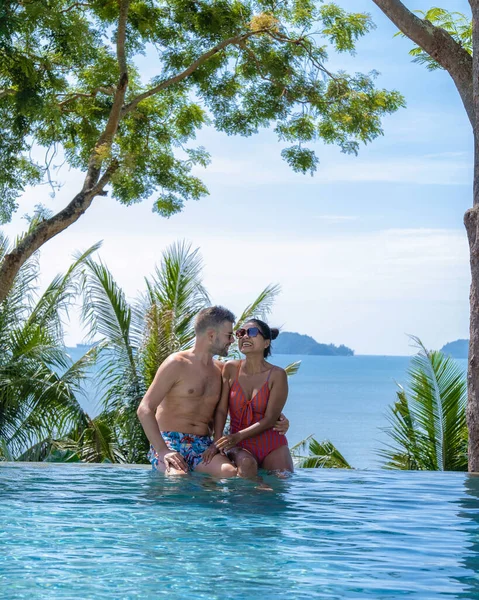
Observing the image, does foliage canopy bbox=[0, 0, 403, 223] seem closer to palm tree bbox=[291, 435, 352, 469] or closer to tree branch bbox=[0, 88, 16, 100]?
tree branch bbox=[0, 88, 16, 100]

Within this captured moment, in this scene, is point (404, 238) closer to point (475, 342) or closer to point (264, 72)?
point (264, 72)

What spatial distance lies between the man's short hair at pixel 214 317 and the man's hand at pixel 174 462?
0.99m

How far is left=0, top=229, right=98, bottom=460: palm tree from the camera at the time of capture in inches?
485

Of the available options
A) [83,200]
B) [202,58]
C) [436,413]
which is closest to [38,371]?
[83,200]

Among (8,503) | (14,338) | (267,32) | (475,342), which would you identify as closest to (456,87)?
(475,342)

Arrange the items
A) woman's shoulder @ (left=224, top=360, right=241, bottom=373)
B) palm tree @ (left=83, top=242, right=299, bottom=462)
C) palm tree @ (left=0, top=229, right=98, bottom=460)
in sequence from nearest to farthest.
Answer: woman's shoulder @ (left=224, top=360, right=241, bottom=373)
palm tree @ (left=0, top=229, right=98, bottom=460)
palm tree @ (left=83, top=242, right=299, bottom=462)

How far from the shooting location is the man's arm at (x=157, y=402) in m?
6.51

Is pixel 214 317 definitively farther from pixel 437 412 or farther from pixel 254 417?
pixel 437 412

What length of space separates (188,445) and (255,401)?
2.06ft

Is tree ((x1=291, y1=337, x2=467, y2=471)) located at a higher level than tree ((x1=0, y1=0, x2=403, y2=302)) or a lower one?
lower

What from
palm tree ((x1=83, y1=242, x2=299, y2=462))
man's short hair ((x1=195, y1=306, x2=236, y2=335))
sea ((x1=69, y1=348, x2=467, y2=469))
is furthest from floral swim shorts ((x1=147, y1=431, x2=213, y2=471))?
sea ((x1=69, y1=348, x2=467, y2=469))

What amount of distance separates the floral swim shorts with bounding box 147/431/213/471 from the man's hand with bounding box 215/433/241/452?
0.69ft

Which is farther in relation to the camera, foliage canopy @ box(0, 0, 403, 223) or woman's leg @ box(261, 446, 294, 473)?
foliage canopy @ box(0, 0, 403, 223)

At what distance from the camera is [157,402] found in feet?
21.8
